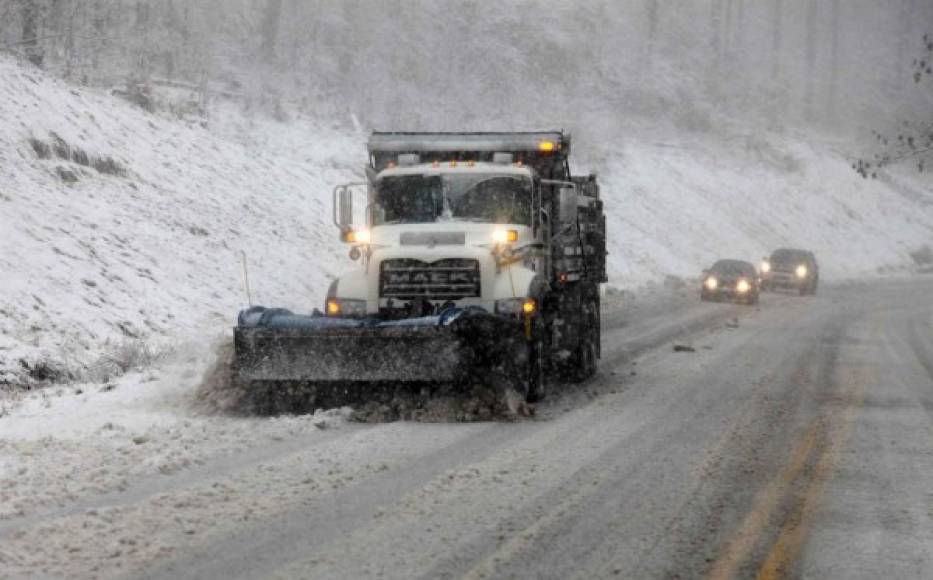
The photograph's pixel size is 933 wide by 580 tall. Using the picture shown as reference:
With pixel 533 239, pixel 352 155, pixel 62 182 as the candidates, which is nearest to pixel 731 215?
pixel 352 155

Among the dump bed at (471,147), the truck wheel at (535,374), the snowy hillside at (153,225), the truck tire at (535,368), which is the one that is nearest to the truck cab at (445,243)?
the truck tire at (535,368)

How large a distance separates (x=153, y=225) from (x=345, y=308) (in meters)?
10.5

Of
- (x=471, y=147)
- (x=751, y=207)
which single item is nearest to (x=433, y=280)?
(x=471, y=147)

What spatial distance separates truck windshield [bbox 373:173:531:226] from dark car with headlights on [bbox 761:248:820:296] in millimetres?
27461

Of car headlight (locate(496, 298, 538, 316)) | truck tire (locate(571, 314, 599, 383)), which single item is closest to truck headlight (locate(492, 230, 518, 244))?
car headlight (locate(496, 298, 538, 316))

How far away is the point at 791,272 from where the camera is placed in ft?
124

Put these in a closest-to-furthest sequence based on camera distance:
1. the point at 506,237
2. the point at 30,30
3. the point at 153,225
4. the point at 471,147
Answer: the point at 506,237 → the point at 471,147 → the point at 153,225 → the point at 30,30

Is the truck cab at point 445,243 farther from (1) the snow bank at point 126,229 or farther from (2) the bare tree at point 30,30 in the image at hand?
(2) the bare tree at point 30,30

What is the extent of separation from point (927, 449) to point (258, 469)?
5729 millimetres

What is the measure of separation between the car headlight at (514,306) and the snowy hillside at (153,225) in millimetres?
5302

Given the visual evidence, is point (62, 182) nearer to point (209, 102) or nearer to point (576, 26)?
point (209, 102)

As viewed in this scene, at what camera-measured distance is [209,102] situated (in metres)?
34.2

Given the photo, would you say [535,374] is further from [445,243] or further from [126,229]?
[126,229]

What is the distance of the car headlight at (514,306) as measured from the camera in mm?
11266
